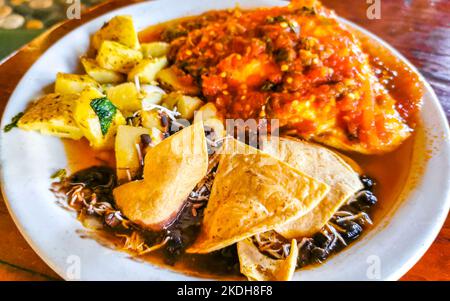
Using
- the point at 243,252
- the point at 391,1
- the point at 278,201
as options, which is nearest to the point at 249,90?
the point at 278,201

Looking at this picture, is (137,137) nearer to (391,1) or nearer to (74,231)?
(74,231)

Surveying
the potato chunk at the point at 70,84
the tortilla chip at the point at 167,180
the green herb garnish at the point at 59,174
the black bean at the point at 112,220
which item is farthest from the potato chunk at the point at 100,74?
the black bean at the point at 112,220

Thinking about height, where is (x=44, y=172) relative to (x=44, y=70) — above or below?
below

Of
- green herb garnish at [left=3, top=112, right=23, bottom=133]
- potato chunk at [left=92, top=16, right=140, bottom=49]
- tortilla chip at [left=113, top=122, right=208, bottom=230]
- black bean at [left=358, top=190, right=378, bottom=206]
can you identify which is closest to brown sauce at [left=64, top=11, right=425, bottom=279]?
black bean at [left=358, top=190, right=378, bottom=206]

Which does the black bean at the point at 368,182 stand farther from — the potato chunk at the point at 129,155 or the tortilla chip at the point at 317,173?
the potato chunk at the point at 129,155

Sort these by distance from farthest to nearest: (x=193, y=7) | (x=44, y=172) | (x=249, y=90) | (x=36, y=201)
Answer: (x=193, y=7) < (x=249, y=90) < (x=44, y=172) < (x=36, y=201)

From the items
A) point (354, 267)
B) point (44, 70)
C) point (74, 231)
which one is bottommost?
point (354, 267)

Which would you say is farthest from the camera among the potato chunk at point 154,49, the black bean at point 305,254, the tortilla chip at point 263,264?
the potato chunk at point 154,49

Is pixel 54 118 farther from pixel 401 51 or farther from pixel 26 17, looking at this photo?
pixel 401 51
